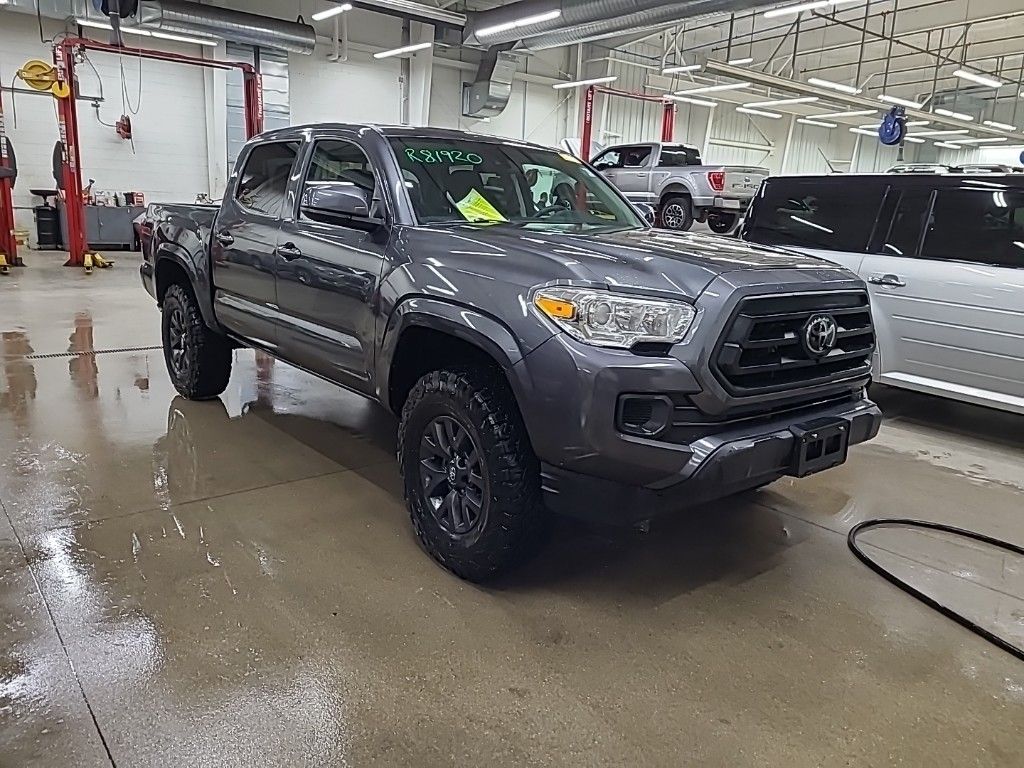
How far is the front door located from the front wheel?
1091 centimetres

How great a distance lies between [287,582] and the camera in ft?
9.06

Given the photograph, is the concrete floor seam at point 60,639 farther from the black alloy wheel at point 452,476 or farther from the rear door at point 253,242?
the rear door at point 253,242

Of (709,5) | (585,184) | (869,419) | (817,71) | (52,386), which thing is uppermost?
(817,71)

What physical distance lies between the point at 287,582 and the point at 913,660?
2133 millimetres

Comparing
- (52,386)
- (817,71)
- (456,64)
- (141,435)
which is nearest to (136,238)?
(456,64)

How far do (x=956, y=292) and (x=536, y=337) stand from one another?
3.45 meters

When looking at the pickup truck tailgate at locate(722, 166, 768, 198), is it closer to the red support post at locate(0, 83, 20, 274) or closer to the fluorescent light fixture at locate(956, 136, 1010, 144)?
the red support post at locate(0, 83, 20, 274)

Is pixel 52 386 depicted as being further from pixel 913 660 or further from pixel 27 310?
pixel 913 660

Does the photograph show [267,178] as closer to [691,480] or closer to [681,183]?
[691,480]

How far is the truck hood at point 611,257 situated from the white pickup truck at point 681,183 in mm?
9722

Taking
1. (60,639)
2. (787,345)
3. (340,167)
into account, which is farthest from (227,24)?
(787,345)

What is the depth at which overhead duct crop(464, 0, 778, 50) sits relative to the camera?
10969 mm

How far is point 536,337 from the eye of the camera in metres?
2.38

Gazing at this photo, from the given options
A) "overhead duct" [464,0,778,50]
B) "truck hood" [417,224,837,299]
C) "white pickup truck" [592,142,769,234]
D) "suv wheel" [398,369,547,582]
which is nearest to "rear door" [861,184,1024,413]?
"truck hood" [417,224,837,299]
